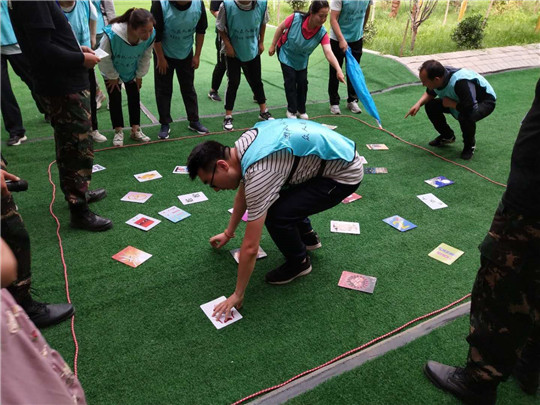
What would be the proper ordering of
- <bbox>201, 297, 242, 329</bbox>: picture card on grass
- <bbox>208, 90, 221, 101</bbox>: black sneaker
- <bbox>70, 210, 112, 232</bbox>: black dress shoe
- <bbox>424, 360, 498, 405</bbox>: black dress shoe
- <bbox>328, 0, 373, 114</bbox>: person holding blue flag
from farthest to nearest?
<bbox>208, 90, 221, 101</bbox>: black sneaker, <bbox>328, 0, 373, 114</bbox>: person holding blue flag, <bbox>70, 210, 112, 232</bbox>: black dress shoe, <bbox>201, 297, 242, 329</bbox>: picture card on grass, <bbox>424, 360, 498, 405</bbox>: black dress shoe

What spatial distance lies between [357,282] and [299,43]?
9.57 ft

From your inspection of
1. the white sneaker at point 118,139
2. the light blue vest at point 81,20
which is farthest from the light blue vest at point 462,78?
the light blue vest at point 81,20

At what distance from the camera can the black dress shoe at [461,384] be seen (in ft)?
5.13

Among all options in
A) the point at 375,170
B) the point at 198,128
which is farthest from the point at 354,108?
the point at 198,128

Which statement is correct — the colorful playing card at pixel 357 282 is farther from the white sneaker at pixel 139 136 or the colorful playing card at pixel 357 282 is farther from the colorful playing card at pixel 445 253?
the white sneaker at pixel 139 136

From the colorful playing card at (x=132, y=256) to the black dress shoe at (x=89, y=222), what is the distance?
1.02 feet

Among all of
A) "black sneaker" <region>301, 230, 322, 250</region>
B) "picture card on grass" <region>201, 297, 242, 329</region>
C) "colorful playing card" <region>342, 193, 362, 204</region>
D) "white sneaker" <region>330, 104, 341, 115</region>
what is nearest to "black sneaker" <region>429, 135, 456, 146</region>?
"white sneaker" <region>330, 104, 341, 115</region>

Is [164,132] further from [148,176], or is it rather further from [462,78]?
[462,78]

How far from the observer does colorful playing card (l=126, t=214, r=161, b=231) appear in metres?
2.75

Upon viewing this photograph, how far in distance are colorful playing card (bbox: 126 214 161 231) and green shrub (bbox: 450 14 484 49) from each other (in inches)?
309

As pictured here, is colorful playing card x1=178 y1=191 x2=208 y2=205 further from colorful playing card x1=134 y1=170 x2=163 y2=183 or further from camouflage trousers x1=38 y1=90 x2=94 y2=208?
camouflage trousers x1=38 y1=90 x2=94 y2=208

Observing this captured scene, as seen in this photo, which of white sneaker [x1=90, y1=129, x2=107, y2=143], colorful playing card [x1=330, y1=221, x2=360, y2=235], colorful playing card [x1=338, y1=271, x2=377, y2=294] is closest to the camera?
colorful playing card [x1=338, y1=271, x2=377, y2=294]

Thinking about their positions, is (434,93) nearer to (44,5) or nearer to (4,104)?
(44,5)

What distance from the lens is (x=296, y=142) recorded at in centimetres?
186
